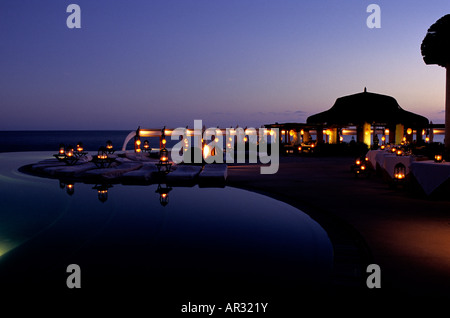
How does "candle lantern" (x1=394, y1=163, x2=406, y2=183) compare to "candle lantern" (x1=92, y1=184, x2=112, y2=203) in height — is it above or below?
above

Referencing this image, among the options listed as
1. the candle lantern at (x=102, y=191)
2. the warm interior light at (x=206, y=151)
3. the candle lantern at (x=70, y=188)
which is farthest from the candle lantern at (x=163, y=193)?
the warm interior light at (x=206, y=151)

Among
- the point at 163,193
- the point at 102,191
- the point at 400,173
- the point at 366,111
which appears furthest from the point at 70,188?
the point at 366,111

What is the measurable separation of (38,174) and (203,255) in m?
13.6

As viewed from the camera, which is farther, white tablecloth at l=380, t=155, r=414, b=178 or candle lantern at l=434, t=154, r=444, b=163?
white tablecloth at l=380, t=155, r=414, b=178

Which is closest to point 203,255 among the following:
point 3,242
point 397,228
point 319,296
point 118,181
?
point 319,296

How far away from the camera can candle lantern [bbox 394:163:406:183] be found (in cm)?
975

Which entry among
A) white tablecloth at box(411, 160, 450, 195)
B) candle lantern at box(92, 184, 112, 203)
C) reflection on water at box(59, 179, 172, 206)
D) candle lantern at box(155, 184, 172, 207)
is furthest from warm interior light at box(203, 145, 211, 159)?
white tablecloth at box(411, 160, 450, 195)

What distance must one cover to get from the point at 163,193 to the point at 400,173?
22.4ft

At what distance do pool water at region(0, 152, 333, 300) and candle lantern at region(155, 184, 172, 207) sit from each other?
0.56 ft

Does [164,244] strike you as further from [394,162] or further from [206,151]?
[206,151]

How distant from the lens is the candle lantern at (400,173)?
9750 mm

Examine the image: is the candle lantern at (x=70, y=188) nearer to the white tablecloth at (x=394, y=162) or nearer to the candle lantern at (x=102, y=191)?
the candle lantern at (x=102, y=191)

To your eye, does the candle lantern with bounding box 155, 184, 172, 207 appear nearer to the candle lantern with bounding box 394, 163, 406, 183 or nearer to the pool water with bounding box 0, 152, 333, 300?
the pool water with bounding box 0, 152, 333, 300

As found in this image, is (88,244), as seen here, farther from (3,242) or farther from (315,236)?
(315,236)
